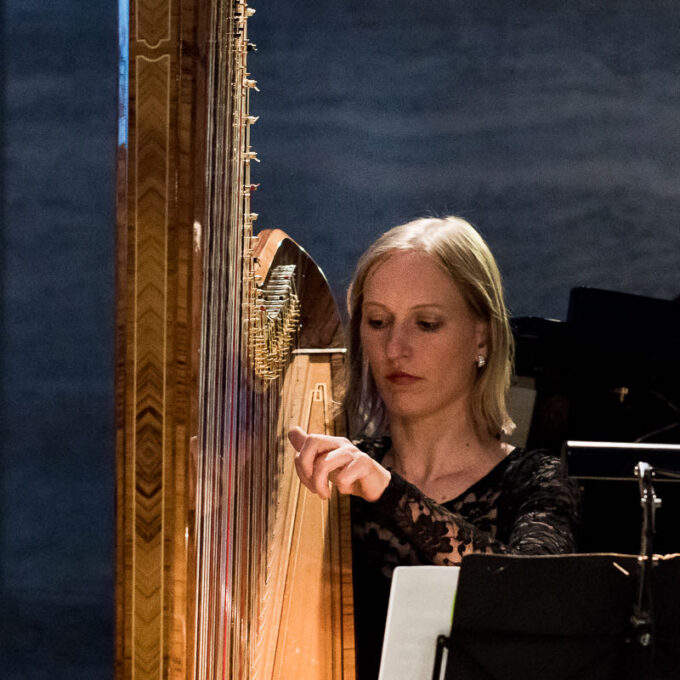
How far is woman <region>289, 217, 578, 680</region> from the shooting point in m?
1.37

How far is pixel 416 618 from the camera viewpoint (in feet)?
2.56

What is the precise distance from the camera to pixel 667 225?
11.3 ft

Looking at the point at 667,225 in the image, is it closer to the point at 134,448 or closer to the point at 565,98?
the point at 565,98

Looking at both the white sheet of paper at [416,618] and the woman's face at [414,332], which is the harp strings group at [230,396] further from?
the woman's face at [414,332]

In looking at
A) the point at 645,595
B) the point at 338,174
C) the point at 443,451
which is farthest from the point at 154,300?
the point at 338,174

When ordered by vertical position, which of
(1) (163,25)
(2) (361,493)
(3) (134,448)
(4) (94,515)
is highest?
(1) (163,25)

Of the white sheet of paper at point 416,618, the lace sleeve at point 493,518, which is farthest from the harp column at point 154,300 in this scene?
the lace sleeve at point 493,518

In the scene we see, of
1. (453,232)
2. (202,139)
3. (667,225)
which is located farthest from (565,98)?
(202,139)

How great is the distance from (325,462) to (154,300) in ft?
1.35

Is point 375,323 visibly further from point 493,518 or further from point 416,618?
point 416,618

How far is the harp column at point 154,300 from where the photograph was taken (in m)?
0.61

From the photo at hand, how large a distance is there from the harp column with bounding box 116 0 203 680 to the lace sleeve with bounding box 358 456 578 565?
560mm

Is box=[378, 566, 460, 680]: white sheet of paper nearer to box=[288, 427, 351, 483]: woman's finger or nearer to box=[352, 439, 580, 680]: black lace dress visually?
box=[288, 427, 351, 483]: woman's finger

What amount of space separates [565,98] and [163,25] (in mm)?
2980
